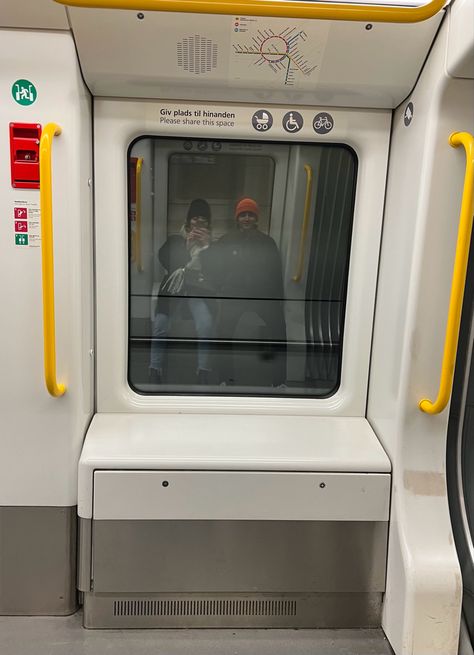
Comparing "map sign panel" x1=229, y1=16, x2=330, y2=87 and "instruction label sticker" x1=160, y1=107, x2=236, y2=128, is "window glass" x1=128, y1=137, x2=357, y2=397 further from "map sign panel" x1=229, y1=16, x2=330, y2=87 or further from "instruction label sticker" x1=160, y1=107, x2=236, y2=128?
"map sign panel" x1=229, y1=16, x2=330, y2=87

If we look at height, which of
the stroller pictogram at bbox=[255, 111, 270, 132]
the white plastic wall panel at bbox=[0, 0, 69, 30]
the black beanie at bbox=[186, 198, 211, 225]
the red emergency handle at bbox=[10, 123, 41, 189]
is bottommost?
the black beanie at bbox=[186, 198, 211, 225]

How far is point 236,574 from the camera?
7.72 ft

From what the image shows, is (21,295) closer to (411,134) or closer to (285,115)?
(285,115)

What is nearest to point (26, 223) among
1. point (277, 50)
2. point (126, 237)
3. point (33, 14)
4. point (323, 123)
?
point (126, 237)

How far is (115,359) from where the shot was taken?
2.56 metres

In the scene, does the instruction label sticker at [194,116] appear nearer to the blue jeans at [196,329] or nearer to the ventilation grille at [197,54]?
the ventilation grille at [197,54]

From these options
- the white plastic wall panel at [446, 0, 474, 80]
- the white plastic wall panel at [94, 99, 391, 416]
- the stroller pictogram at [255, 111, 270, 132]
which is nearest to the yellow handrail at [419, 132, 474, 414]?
the white plastic wall panel at [446, 0, 474, 80]

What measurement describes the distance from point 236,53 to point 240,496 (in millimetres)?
1704

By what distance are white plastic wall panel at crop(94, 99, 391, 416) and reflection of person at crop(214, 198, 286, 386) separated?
24 cm

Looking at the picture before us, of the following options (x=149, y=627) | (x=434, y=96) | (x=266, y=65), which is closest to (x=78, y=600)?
(x=149, y=627)

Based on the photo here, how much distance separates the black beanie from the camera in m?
2.61

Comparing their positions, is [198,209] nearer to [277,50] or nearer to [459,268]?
[277,50]

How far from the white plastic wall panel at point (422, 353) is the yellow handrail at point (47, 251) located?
4.46ft

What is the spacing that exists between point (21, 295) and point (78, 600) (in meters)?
1.34
